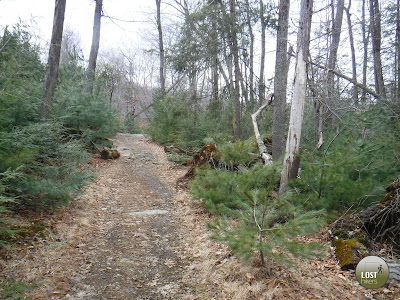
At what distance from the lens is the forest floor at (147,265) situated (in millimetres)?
3725

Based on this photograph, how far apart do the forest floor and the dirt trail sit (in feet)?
0.04

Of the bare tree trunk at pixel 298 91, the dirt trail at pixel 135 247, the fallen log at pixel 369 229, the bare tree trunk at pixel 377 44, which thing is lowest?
the dirt trail at pixel 135 247

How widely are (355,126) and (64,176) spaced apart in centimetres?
689

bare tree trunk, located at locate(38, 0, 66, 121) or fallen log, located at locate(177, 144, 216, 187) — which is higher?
bare tree trunk, located at locate(38, 0, 66, 121)

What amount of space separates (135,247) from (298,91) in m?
4.54

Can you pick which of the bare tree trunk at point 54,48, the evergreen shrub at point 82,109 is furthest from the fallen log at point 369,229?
the bare tree trunk at point 54,48

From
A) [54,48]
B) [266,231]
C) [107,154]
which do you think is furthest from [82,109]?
[266,231]

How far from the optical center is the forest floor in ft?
12.2

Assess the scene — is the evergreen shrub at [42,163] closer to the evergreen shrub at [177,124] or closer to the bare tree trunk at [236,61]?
the evergreen shrub at [177,124]

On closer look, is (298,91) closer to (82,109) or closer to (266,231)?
(266,231)

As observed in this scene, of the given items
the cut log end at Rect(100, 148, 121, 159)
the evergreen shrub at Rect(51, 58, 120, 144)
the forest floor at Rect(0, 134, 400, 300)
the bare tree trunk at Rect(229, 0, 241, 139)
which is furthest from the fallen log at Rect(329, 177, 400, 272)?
the cut log end at Rect(100, 148, 121, 159)

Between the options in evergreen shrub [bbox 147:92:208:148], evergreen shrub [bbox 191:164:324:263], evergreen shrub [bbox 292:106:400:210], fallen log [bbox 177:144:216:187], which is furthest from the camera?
evergreen shrub [bbox 147:92:208:148]

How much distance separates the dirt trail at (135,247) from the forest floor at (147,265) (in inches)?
0.5

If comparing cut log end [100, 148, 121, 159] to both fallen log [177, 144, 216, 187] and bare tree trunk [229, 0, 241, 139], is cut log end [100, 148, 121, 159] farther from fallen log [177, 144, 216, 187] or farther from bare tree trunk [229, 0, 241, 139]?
bare tree trunk [229, 0, 241, 139]
